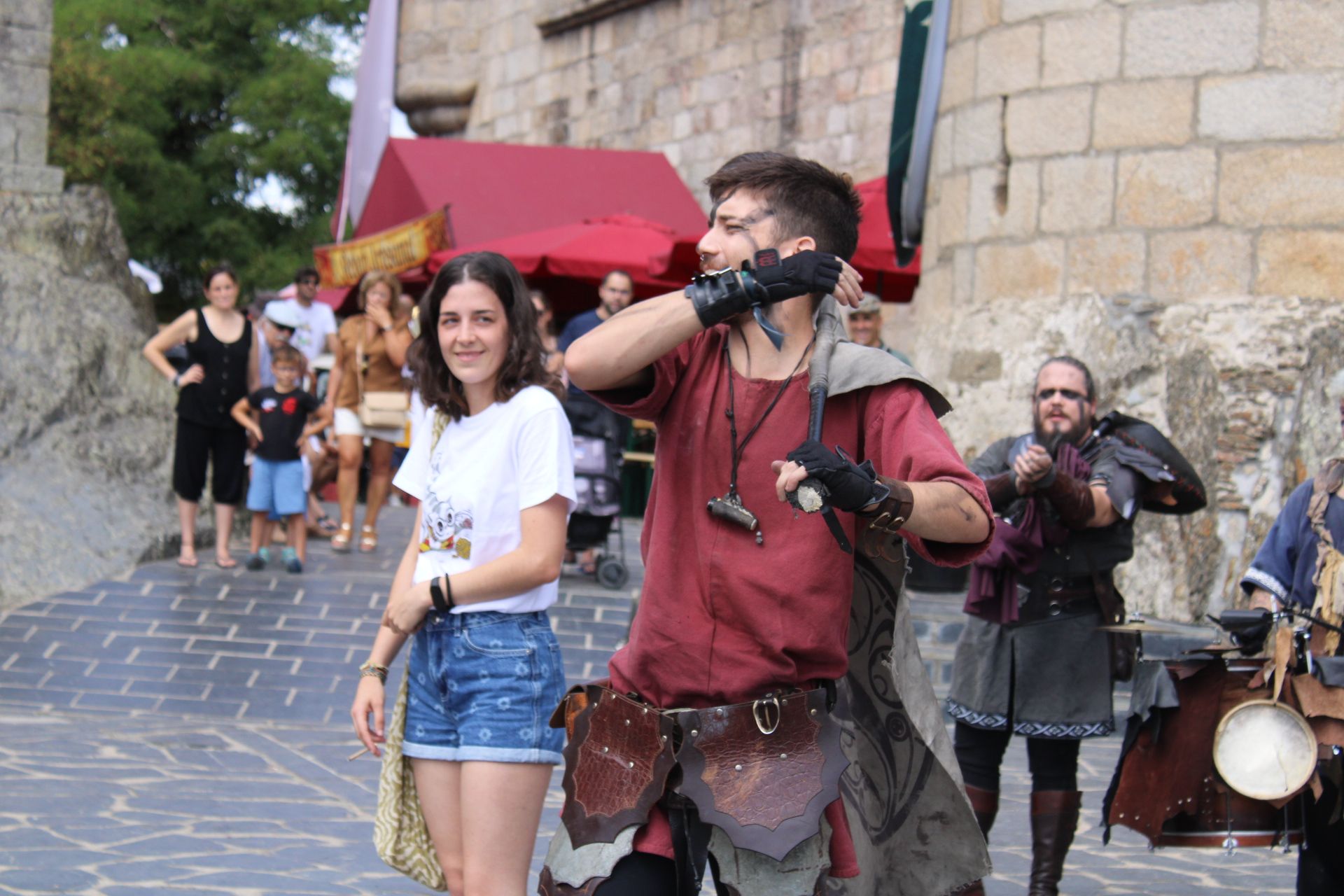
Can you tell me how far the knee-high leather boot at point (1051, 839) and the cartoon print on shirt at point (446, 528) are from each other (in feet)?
7.58

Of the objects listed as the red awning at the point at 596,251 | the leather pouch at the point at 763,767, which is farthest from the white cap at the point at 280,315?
the leather pouch at the point at 763,767

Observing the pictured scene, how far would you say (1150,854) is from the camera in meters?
5.74

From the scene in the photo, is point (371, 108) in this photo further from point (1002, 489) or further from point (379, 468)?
point (1002, 489)

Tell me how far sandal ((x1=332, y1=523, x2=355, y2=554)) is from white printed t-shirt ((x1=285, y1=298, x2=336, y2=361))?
2.16m

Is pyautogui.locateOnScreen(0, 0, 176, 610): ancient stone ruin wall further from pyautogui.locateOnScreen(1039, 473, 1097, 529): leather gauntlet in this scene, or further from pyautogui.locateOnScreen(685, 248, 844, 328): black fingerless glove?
pyautogui.locateOnScreen(685, 248, 844, 328): black fingerless glove

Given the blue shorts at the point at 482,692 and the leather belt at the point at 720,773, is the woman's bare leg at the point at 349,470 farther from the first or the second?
the leather belt at the point at 720,773

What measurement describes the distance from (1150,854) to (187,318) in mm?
6408

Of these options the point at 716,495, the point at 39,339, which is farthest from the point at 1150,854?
the point at 39,339

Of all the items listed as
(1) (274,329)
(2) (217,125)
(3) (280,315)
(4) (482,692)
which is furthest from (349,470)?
(2) (217,125)

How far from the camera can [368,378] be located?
10391mm

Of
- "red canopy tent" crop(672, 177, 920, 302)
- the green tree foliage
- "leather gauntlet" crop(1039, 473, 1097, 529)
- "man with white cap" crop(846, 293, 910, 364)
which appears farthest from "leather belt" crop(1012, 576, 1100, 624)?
the green tree foliage

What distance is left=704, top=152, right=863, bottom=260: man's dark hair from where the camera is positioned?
2670mm

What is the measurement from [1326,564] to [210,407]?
6886mm

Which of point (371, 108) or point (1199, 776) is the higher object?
point (371, 108)
